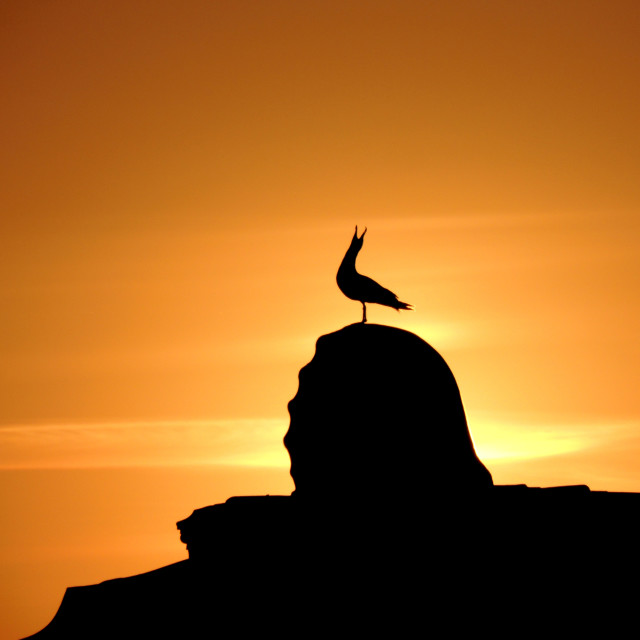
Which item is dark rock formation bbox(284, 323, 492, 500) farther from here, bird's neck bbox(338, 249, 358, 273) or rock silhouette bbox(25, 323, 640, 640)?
bird's neck bbox(338, 249, 358, 273)

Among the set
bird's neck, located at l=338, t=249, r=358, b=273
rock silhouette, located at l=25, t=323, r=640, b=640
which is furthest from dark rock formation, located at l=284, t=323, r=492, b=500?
bird's neck, located at l=338, t=249, r=358, b=273

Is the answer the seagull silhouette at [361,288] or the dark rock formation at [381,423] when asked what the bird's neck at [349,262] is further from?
the dark rock formation at [381,423]

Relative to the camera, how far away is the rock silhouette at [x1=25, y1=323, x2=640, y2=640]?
1962cm

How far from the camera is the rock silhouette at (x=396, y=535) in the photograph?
1962 cm

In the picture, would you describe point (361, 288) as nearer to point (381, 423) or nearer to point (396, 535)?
point (381, 423)

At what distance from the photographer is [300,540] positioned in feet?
67.8

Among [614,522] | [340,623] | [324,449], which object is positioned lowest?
[340,623]

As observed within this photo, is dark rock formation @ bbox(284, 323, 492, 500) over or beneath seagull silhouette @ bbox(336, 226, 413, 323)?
beneath

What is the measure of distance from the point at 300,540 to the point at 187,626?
2528 millimetres

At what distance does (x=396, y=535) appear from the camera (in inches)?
784

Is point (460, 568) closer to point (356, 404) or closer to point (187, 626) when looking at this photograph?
point (356, 404)

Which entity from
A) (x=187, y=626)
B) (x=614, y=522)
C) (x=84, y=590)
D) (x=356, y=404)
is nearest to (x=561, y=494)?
(x=614, y=522)

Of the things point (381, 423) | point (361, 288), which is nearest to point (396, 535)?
point (381, 423)

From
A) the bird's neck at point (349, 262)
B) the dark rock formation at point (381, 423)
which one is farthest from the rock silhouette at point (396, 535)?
the bird's neck at point (349, 262)
